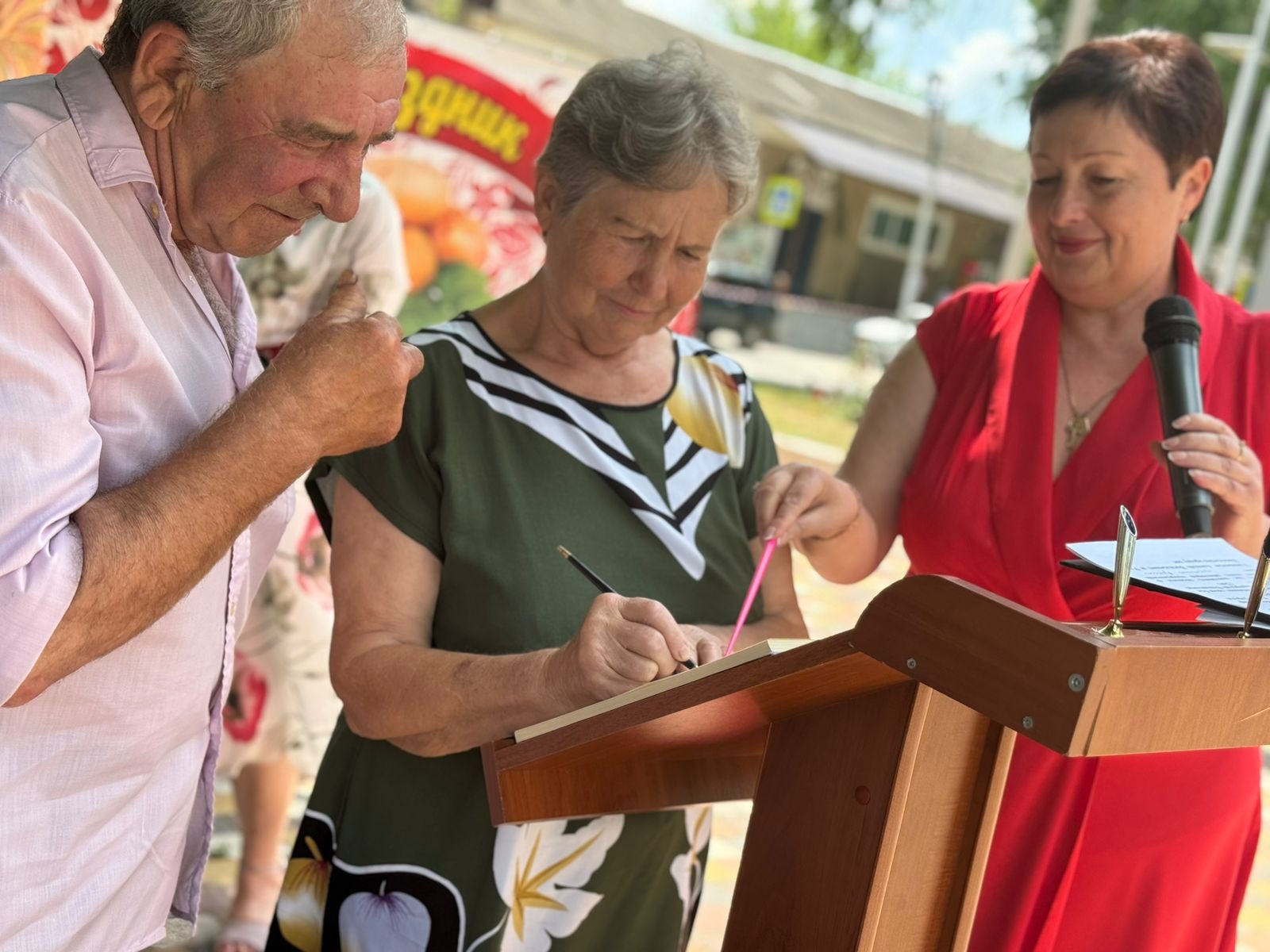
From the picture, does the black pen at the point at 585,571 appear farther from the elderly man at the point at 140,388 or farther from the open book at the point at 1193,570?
the open book at the point at 1193,570

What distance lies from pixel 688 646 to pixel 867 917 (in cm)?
36

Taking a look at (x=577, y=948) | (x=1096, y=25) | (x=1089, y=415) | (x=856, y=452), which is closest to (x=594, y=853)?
(x=577, y=948)

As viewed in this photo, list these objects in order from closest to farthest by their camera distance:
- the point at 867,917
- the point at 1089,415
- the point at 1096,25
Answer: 1. the point at 867,917
2. the point at 1089,415
3. the point at 1096,25

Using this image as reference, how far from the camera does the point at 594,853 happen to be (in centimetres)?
175

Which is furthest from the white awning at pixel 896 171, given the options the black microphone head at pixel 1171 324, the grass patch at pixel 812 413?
the black microphone head at pixel 1171 324

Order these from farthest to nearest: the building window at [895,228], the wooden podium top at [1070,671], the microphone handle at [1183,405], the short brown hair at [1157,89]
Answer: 1. the building window at [895,228]
2. the short brown hair at [1157,89]
3. the microphone handle at [1183,405]
4. the wooden podium top at [1070,671]

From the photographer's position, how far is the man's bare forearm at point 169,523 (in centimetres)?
119

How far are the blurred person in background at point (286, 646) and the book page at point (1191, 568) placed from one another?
2.17m

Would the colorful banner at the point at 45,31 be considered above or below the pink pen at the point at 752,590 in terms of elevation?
above

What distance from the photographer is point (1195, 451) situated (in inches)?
69.7

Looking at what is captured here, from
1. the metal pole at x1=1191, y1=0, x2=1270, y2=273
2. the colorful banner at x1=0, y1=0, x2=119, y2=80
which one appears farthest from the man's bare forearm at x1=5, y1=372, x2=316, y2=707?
the metal pole at x1=1191, y1=0, x2=1270, y2=273

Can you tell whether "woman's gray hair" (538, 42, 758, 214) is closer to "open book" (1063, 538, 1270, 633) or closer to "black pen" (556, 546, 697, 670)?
"black pen" (556, 546, 697, 670)

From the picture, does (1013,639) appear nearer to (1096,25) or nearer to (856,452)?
(856,452)

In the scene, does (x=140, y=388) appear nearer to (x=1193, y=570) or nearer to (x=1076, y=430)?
(x=1193, y=570)
